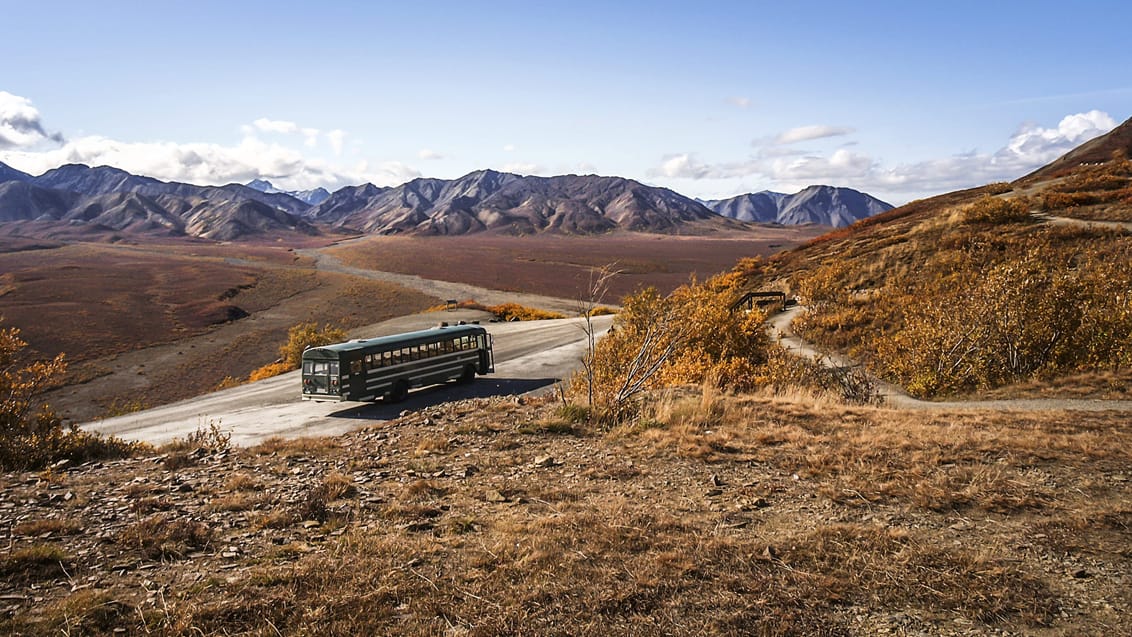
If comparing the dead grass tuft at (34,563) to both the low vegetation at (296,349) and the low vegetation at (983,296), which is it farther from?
the low vegetation at (296,349)

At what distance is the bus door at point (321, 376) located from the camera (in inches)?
911

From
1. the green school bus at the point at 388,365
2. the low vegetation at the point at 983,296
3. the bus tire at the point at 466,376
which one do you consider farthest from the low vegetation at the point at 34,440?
the low vegetation at the point at 983,296

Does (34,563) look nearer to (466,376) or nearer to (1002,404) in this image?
(1002,404)

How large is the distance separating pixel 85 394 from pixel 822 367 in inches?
1643

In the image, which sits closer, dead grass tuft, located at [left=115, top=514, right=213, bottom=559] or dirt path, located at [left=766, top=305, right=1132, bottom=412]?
dead grass tuft, located at [left=115, top=514, right=213, bottom=559]

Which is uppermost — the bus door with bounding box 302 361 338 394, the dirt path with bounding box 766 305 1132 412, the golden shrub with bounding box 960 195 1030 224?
the golden shrub with bounding box 960 195 1030 224

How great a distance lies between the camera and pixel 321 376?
23.4m

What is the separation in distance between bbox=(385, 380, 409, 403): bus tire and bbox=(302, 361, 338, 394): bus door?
7.35ft

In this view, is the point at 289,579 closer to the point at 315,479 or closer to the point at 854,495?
the point at 315,479

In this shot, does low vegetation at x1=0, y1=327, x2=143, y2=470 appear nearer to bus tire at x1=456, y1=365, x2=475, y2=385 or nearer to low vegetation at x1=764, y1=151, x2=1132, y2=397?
bus tire at x1=456, y1=365, x2=475, y2=385

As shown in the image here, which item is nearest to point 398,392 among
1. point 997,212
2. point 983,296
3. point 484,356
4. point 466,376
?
point 466,376

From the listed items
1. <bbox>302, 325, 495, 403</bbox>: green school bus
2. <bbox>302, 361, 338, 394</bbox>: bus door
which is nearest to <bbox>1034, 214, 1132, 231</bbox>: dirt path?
<bbox>302, 325, 495, 403</bbox>: green school bus

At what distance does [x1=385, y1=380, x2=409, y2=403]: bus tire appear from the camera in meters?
24.8

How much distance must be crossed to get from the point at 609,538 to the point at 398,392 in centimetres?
1972
